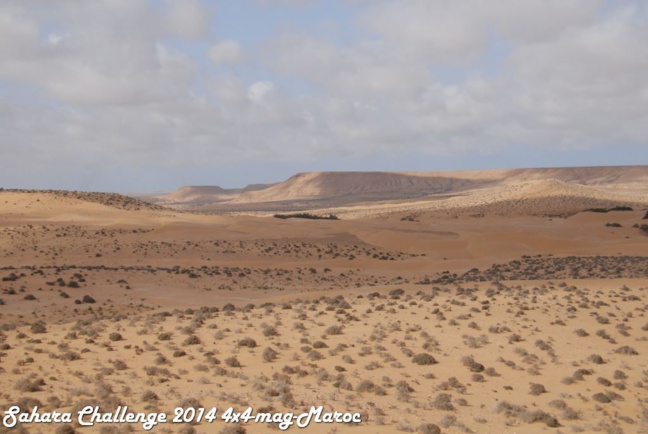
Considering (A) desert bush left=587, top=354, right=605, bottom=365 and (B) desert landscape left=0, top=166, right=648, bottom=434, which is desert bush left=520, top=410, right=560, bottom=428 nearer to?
(B) desert landscape left=0, top=166, right=648, bottom=434

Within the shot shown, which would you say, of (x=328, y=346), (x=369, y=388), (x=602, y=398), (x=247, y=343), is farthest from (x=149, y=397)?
(x=602, y=398)

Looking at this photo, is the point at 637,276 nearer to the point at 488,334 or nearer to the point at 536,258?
the point at 536,258

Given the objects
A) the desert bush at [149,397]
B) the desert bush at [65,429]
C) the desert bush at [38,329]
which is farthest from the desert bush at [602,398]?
Result: the desert bush at [38,329]

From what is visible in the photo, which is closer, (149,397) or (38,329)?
(149,397)

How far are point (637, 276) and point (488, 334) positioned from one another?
1653 centimetres

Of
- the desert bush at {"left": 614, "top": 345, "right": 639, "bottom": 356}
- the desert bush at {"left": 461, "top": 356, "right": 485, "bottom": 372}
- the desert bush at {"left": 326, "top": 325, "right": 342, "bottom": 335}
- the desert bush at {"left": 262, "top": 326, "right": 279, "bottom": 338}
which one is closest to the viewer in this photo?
the desert bush at {"left": 461, "top": 356, "right": 485, "bottom": 372}

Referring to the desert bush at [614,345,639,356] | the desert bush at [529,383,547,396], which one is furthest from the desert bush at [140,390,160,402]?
the desert bush at [614,345,639,356]

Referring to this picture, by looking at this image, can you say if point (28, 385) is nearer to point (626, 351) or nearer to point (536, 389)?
point (536, 389)

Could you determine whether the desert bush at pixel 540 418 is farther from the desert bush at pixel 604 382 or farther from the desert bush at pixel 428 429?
the desert bush at pixel 604 382

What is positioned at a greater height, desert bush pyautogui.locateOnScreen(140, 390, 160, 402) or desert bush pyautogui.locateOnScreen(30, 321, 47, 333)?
desert bush pyautogui.locateOnScreen(140, 390, 160, 402)

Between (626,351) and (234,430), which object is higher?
(234,430)

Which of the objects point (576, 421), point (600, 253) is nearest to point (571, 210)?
point (600, 253)

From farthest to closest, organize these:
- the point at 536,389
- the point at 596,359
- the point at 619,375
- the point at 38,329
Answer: the point at 38,329
the point at 596,359
the point at 619,375
the point at 536,389

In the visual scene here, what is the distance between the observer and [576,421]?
10.5 meters
